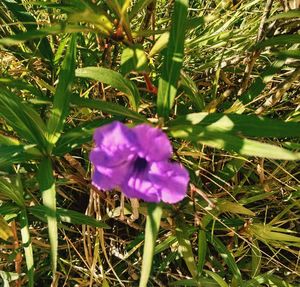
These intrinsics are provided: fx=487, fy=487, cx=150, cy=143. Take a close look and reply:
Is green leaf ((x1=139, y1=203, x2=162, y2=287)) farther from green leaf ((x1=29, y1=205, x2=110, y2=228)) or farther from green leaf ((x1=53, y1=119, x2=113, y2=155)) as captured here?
green leaf ((x1=29, y1=205, x2=110, y2=228))

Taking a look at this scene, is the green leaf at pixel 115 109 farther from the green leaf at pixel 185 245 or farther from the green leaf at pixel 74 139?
the green leaf at pixel 185 245

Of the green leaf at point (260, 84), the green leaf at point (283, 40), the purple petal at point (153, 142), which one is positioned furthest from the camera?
the green leaf at point (260, 84)

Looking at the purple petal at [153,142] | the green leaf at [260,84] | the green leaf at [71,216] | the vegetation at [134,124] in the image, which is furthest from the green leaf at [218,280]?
the purple petal at [153,142]

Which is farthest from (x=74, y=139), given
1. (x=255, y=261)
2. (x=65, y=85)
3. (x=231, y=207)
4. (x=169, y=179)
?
(x=255, y=261)

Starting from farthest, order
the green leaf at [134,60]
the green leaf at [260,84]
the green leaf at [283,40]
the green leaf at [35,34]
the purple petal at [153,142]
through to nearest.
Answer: the green leaf at [260,84] → the green leaf at [283,40] → the green leaf at [134,60] → the green leaf at [35,34] → the purple petal at [153,142]

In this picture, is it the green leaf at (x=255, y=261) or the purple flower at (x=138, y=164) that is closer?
the purple flower at (x=138, y=164)

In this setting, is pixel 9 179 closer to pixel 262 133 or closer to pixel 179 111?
pixel 179 111

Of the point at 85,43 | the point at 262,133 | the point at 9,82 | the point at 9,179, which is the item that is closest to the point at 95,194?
the point at 9,179
